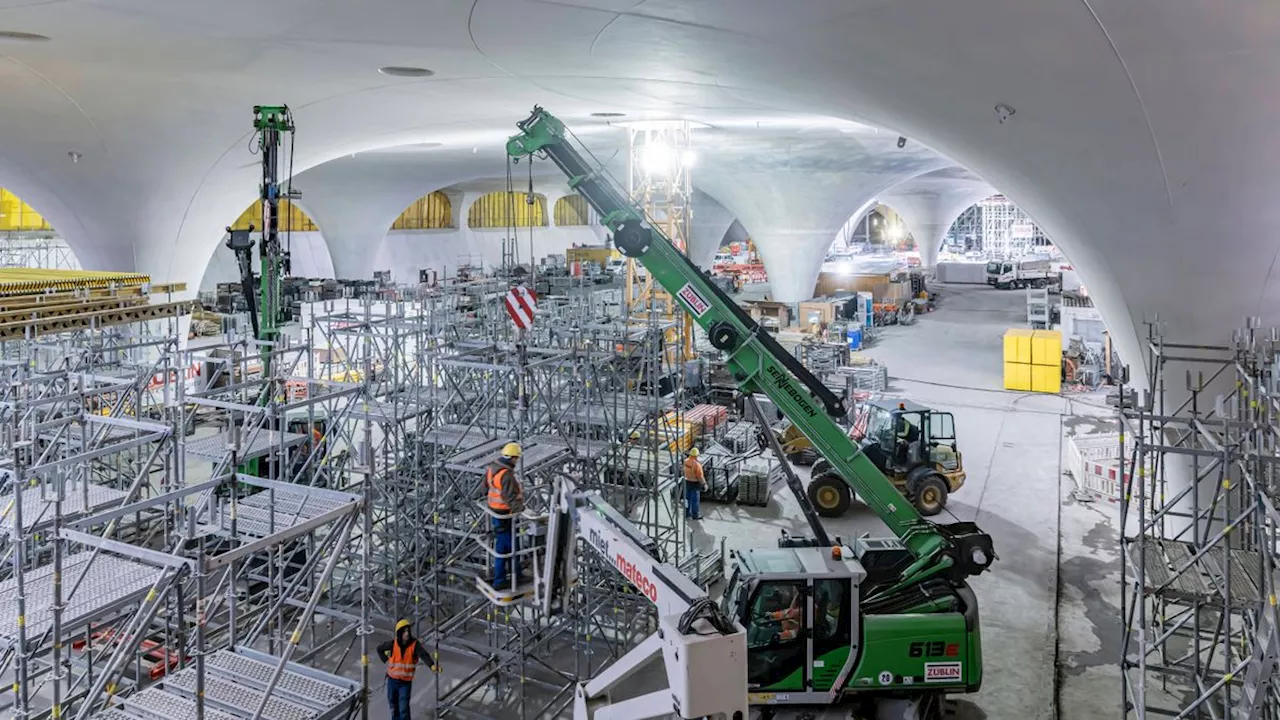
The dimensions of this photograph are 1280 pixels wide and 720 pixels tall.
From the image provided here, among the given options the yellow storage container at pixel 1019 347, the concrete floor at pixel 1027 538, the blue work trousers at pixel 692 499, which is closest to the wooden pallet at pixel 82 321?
the blue work trousers at pixel 692 499

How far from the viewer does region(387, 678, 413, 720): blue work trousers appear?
9703 millimetres

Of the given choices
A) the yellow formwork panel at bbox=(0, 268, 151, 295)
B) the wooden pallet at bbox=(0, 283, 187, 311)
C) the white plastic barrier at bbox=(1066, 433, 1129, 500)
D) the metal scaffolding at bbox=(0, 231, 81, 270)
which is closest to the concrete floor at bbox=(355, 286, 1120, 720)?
the white plastic barrier at bbox=(1066, 433, 1129, 500)

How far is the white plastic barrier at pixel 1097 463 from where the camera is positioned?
17.9 m

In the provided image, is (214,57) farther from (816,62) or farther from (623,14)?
(816,62)

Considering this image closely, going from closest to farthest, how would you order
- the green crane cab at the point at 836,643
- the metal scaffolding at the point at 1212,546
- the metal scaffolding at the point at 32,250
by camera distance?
1. the metal scaffolding at the point at 1212,546
2. the green crane cab at the point at 836,643
3. the metal scaffolding at the point at 32,250

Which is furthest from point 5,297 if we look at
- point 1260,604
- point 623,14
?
point 1260,604

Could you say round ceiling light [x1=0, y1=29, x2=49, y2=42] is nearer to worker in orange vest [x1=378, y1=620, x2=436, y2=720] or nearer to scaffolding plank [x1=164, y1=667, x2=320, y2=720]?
worker in orange vest [x1=378, y1=620, x2=436, y2=720]

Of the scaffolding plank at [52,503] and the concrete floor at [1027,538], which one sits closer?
the scaffolding plank at [52,503]

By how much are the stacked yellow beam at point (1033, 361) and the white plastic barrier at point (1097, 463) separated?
7585 mm

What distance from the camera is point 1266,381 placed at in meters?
9.15

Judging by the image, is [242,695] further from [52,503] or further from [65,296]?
[65,296]

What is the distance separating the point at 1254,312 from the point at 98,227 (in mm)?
22089

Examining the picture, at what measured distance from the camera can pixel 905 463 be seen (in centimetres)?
1803

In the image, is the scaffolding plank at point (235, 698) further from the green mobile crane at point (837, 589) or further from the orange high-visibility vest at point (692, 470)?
the orange high-visibility vest at point (692, 470)
